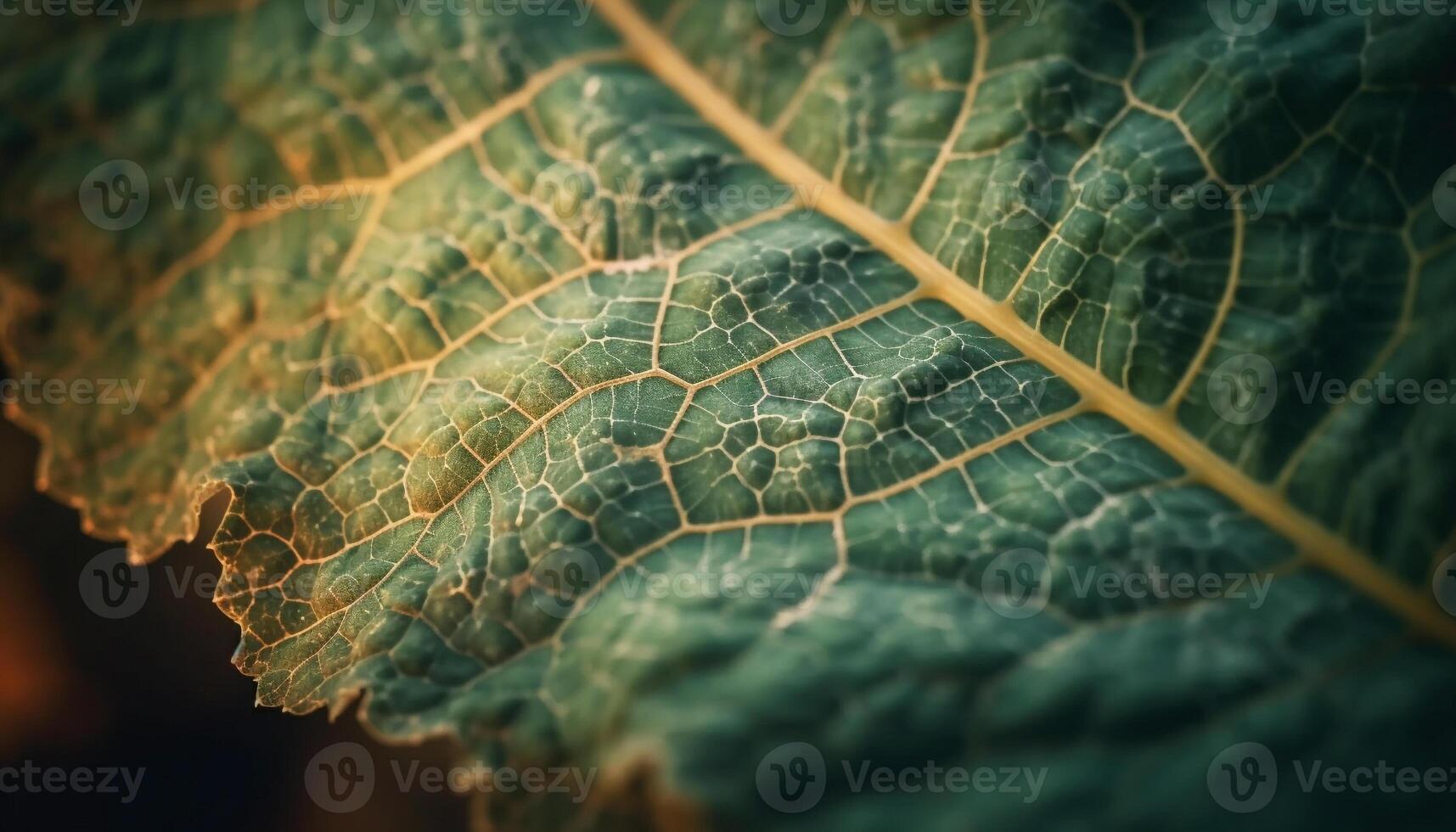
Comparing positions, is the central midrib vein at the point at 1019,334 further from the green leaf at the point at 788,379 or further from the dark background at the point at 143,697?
the dark background at the point at 143,697

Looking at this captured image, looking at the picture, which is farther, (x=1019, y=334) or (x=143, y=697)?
(x=143, y=697)

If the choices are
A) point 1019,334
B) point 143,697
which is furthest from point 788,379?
point 143,697

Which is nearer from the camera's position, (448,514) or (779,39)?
(448,514)

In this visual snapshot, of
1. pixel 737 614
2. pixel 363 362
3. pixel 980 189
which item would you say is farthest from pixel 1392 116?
pixel 363 362

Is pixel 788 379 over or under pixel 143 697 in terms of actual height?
over

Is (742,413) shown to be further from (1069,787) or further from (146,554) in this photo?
(146,554)

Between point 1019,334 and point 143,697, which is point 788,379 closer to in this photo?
point 1019,334

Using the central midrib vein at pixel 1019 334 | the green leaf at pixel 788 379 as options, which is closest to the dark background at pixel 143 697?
the green leaf at pixel 788 379
